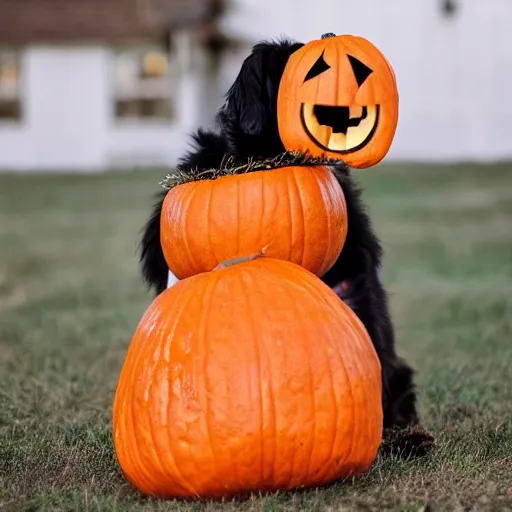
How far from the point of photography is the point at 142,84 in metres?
24.2

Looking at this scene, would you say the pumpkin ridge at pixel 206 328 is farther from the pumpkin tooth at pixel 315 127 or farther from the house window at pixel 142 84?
the house window at pixel 142 84

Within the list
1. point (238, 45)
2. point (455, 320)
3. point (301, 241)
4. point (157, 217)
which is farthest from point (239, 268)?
point (238, 45)

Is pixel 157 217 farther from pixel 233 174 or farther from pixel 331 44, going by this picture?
pixel 331 44

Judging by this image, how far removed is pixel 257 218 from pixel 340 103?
0.44 m

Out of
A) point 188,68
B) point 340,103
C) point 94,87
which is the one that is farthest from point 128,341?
point 94,87

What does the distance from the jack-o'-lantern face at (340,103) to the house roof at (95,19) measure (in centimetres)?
2019

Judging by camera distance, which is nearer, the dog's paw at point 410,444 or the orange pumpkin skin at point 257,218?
the orange pumpkin skin at point 257,218

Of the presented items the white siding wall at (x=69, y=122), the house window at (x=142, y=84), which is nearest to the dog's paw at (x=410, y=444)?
the white siding wall at (x=69, y=122)

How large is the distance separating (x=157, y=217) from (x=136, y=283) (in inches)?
216

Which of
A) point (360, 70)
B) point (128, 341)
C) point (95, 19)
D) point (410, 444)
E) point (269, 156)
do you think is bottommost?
point (128, 341)

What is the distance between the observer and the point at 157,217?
3760 mm

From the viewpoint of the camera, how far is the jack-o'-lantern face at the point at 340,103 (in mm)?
3221

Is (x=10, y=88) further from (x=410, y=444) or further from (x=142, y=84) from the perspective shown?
(x=410, y=444)

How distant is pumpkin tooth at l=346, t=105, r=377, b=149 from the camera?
326 cm
